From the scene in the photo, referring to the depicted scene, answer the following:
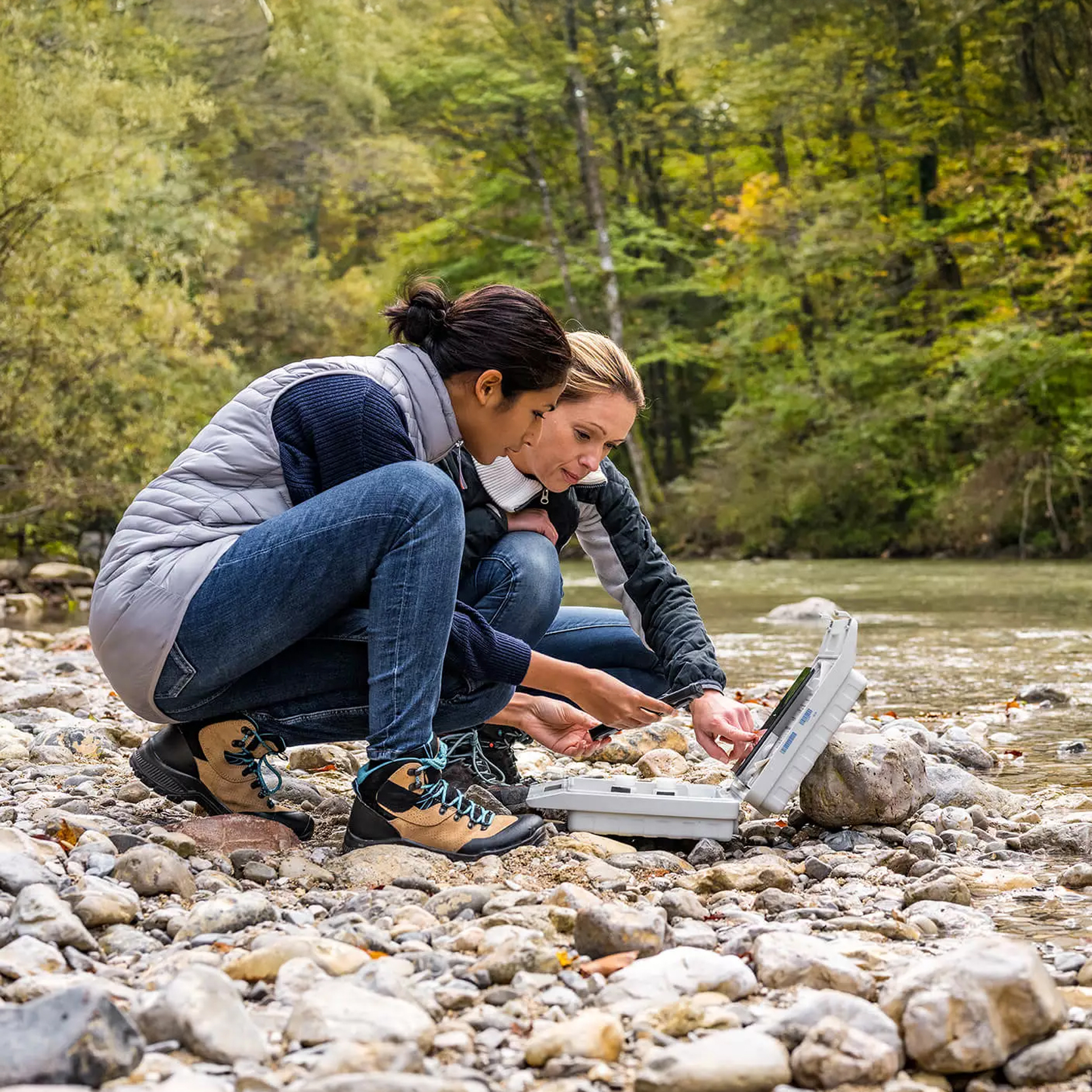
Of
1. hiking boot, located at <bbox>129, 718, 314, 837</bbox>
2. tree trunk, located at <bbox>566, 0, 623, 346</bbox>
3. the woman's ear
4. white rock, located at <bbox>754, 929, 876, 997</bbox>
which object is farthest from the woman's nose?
tree trunk, located at <bbox>566, 0, 623, 346</bbox>

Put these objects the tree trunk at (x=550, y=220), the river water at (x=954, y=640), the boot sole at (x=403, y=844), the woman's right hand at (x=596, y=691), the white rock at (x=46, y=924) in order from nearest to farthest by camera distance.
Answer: the white rock at (x=46, y=924)
the boot sole at (x=403, y=844)
the woman's right hand at (x=596, y=691)
the river water at (x=954, y=640)
the tree trunk at (x=550, y=220)

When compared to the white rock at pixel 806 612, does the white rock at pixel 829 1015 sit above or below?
above

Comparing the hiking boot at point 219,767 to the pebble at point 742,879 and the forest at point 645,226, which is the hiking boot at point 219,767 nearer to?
the pebble at point 742,879

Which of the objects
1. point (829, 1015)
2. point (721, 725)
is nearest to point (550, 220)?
point (721, 725)

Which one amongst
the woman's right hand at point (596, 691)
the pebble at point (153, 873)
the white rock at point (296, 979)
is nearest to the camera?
the white rock at point (296, 979)

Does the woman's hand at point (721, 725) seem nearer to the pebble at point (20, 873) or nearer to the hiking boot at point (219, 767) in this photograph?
the hiking boot at point (219, 767)

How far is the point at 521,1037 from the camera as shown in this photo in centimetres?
153

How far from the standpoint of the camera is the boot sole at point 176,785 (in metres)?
2.60

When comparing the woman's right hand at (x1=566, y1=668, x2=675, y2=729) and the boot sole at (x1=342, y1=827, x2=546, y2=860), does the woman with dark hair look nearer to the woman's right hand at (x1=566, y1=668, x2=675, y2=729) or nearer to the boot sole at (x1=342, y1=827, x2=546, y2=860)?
the boot sole at (x1=342, y1=827, x2=546, y2=860)

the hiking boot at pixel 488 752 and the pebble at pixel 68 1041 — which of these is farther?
the hiking boot at pixel 488 752

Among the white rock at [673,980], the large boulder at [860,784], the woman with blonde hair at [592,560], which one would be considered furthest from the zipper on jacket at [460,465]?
the white rock at [673,980]

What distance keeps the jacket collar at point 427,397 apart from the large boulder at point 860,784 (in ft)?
3.39

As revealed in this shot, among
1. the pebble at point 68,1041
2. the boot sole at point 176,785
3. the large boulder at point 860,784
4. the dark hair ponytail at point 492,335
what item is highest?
the dark hair ponytail at point 492,335

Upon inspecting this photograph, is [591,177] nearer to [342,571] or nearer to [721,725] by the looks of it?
[721,725]
